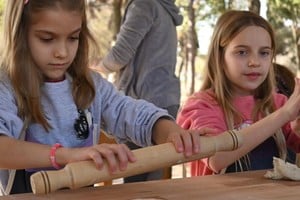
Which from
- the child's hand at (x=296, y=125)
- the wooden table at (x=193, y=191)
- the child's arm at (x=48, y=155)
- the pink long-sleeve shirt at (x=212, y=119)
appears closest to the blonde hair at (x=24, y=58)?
the child's arm at (x=48, y=155)

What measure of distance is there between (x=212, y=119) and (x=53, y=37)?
0.60 metres

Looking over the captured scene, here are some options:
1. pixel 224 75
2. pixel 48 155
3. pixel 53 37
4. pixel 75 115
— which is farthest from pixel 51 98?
pixel 224 75

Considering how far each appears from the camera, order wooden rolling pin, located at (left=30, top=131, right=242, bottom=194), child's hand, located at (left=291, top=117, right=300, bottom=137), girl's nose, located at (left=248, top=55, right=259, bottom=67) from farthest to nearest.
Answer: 1. girl's nose, located at (left=248, top=55, right=259, bottom=67)
2. child's hand, located at (left=291, top=117, right=300, bottom=137)
3. wooden rolling pin, located at (left=30, top=131, right=242, bottom=194)

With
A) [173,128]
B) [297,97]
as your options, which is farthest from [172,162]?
[297,97]

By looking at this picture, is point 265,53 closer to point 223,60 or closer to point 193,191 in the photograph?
point 223,60

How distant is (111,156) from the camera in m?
1.12

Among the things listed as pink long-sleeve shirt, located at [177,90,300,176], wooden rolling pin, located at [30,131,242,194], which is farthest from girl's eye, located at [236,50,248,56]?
wooden rolling pin, located at [30,131,242,194]

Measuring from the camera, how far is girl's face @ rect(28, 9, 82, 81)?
1.44 metres

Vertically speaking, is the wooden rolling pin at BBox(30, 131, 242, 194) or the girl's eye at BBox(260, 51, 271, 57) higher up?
the girl's eye at BBox(260, 51, 271, 57)

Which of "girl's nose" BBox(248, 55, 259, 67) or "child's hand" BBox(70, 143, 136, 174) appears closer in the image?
"child's hand" BBox(70, 143, 136, 174)

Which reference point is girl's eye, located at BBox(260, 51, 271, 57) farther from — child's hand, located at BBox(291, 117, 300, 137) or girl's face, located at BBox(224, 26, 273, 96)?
child's hand, located at BBox(291, 117, 300, 137)

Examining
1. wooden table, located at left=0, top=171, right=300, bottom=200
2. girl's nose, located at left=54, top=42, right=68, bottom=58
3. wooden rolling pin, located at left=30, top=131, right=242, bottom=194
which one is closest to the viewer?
wooden rolling pin, located at left=30, top=131, right=242, bottom=194

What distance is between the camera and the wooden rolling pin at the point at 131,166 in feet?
3.42

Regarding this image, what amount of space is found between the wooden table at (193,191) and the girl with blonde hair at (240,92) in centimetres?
42
